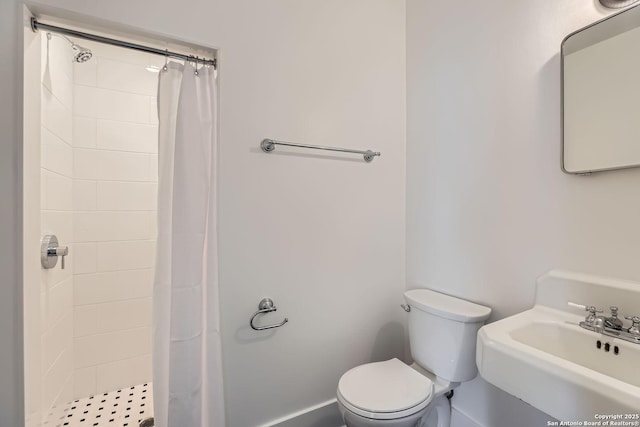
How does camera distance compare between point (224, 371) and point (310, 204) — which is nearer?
point (224, 371)

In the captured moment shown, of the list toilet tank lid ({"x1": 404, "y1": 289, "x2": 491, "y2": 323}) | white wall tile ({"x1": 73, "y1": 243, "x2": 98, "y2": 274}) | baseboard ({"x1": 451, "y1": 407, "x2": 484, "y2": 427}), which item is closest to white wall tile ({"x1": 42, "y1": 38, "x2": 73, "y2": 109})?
white wall tile ({"x1": 73, "y1": 243, "x2": 98, "y2": 274})

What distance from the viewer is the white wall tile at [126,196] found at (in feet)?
6.41

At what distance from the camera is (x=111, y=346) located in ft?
6.53

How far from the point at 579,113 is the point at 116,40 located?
6.05 feet

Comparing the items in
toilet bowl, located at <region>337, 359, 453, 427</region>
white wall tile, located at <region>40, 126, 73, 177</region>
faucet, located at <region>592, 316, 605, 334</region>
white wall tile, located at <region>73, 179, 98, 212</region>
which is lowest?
toilet bowl, located at <region>337, 359, 453, 427</region>

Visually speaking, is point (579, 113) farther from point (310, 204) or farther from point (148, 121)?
point (148, 121)

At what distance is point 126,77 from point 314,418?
8.22 ft

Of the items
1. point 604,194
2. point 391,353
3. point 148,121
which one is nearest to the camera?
point 604,194

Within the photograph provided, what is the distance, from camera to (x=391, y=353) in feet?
6.09

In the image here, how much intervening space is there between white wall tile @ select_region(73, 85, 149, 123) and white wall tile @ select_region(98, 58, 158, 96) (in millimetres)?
40

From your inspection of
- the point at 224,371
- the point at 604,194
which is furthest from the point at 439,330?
the point at 224,371

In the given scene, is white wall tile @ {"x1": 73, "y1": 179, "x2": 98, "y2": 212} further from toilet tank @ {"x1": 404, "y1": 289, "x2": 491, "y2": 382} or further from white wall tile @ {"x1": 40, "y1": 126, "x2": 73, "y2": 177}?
toilet tank @ {"x1": 404, "y1": 289, "x2": 491, "y2": 382}

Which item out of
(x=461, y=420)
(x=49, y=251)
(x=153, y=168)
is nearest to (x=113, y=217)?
(x=153, y=168)

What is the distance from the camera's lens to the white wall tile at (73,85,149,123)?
1884 millimetres
